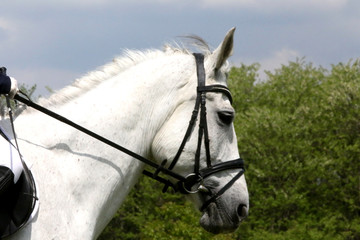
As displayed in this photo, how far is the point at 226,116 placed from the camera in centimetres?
591

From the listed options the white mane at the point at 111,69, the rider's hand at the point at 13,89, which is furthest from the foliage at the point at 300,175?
the rider's hand at the point at 13,89

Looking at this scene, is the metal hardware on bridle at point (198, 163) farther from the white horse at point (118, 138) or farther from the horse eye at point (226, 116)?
the horse eye at point (226, 116)

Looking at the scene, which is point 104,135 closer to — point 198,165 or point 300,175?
point 198,165

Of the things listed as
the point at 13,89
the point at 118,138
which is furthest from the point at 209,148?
the point at 13,89

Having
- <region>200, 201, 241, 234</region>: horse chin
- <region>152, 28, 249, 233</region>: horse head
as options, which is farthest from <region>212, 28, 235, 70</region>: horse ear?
<region>200, 201, 241, 234</region>: horse chin

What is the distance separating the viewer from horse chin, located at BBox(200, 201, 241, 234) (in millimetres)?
5855

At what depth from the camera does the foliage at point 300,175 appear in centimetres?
3553

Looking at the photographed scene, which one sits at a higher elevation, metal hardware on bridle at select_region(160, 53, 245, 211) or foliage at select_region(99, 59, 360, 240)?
metal hardware on bridle at select_region(160, 53, 245, 211)

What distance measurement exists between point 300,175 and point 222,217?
32.1m

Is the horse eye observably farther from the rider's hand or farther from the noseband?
the rider's hand

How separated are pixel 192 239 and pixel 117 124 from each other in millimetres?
22244

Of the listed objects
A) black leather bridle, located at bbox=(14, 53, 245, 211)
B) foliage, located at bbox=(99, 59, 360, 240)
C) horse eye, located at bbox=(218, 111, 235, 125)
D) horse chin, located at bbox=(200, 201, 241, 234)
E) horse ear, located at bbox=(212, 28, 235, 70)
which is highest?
horse ear, located at bbox=(212, 28, 235, 70)

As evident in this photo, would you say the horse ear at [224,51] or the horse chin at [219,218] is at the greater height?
the horse ear at [224,51]

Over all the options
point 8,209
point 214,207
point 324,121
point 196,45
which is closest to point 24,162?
point 8,209
